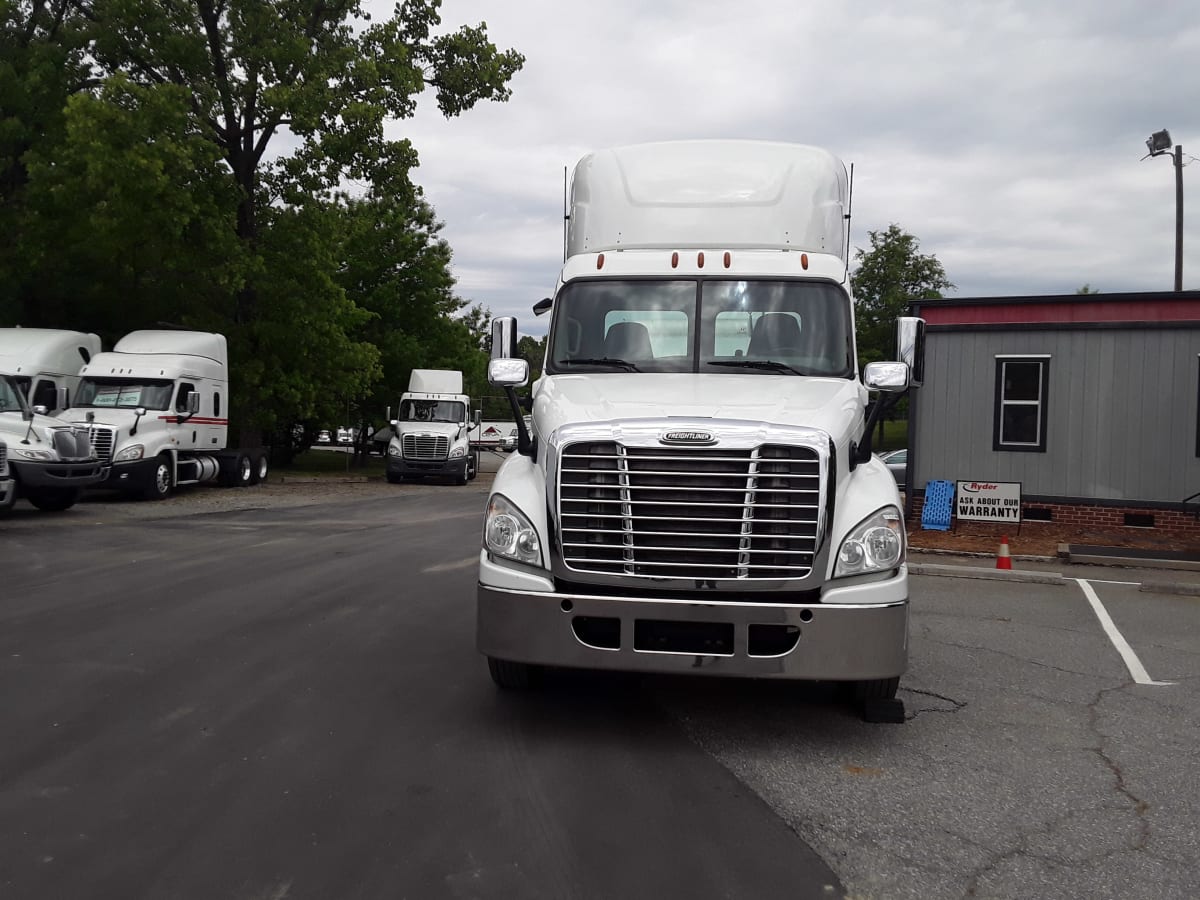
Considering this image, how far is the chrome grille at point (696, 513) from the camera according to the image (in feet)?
17.0

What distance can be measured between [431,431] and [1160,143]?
2212 cm

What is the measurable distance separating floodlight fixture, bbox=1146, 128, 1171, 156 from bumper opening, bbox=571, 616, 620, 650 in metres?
30.7

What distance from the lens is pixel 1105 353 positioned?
54.4 ft

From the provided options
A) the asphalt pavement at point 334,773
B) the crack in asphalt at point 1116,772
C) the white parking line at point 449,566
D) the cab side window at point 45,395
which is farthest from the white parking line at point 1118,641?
the cab side window at point 45,395

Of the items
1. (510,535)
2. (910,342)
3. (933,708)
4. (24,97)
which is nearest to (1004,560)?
(910,342)

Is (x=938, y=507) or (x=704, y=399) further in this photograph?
(x=938, y=507)

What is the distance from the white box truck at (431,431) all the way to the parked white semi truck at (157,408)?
269 inches

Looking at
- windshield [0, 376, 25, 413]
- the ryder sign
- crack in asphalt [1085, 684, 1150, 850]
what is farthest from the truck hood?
windshield [0, 376, 25, 413]

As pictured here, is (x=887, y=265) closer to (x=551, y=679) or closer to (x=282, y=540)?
(x=282, y=540)

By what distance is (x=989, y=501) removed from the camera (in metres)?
16.2

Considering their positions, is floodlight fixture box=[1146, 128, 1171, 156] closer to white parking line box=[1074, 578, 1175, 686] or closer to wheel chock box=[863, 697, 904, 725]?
white parking line box=[1074, 578, 1175, 686]

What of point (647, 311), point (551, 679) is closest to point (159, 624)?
point (551, 679)

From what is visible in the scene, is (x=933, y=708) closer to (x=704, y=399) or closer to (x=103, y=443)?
(x=704, y=399)

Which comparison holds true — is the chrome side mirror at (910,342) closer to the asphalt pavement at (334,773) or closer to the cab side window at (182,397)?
the asphalt pavement at (334,773)
